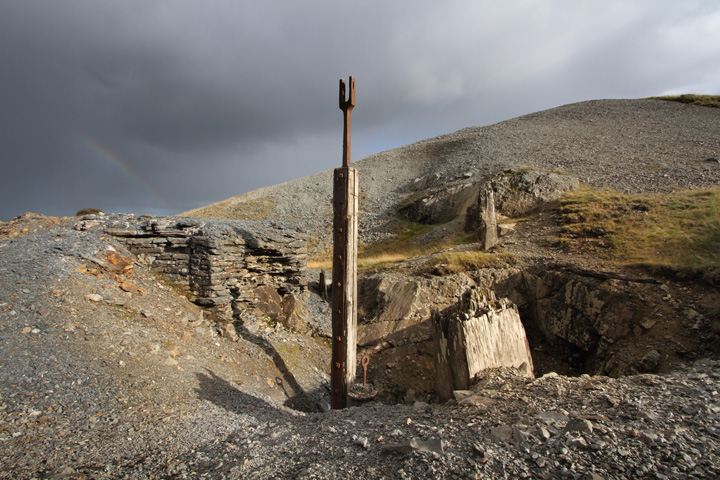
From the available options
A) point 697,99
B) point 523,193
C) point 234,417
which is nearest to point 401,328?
point 234,417

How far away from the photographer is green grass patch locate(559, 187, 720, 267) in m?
11.6

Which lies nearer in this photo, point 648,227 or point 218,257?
point 218,257

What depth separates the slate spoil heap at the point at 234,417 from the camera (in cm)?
365

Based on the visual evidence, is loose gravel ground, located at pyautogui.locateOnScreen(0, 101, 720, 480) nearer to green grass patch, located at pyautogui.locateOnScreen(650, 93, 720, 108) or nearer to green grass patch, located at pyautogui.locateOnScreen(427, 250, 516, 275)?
green grass patch, located at pyautogui.locateOnScreen(427, 250, 516, 275)

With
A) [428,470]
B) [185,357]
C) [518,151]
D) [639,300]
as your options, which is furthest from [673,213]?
[518,151]

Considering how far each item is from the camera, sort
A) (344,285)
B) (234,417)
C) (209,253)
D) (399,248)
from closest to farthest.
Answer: (234,417)
(344,285)
(209,253)
(399,248)

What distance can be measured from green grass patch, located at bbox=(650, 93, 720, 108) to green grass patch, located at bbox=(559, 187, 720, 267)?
1250 inches

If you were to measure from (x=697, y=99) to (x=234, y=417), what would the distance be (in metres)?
56.3

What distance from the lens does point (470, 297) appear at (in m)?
7.78

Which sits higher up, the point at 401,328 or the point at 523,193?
the point at 523,193

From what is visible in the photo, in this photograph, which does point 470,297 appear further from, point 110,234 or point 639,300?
point 110,234

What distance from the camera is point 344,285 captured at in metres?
7.68

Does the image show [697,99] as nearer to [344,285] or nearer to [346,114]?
[346,114]

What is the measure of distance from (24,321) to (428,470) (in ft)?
23.2
